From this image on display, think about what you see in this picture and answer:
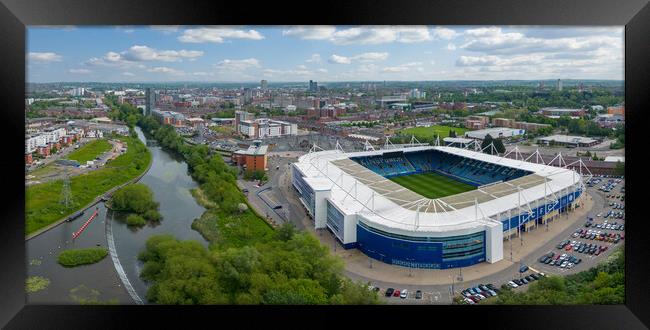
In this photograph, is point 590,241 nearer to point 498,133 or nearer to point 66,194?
point 498,133

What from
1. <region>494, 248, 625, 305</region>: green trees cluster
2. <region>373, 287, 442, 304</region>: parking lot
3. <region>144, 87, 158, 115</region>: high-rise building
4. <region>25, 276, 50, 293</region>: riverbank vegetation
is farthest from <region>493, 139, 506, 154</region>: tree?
<region>25, 276, 50, 293</region>: riverbank vegetation

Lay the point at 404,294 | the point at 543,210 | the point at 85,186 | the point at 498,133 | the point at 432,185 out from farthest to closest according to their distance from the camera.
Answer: the point at 498,133
the point at 432,185
the point at 543,210
the point at 85,186
the point at 404,294

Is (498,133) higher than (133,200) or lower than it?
higher

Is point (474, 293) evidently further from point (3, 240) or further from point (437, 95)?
point (437, 95)

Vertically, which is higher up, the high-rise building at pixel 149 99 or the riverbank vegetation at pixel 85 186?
the high-rise building at pixel 149 99

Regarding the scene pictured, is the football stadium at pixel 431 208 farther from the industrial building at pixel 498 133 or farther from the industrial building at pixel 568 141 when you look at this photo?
the industrial building at pixel 498 133

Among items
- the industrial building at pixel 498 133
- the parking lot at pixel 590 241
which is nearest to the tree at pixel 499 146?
the industrial building at pixel 498 133

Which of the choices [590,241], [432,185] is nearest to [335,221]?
[590,241]
